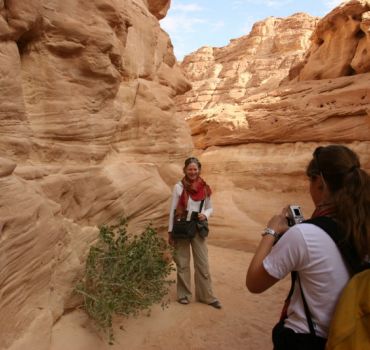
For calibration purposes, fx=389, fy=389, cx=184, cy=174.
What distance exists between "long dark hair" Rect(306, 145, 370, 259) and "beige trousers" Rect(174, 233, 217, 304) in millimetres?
3454

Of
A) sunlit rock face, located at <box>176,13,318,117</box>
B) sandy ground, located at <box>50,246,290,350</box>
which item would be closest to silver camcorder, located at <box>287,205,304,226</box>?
sandy ground, located at <box>50,246,290,350</box>

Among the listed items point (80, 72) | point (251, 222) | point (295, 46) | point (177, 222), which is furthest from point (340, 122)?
point (295, 46)

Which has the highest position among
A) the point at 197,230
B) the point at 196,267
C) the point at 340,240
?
the point at 340,240

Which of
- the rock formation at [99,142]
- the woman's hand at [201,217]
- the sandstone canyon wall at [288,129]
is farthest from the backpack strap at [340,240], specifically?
the sandstone canyon wall at [288,129]

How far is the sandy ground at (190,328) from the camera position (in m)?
4.03

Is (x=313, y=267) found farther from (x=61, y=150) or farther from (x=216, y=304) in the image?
(x=216, y=304)

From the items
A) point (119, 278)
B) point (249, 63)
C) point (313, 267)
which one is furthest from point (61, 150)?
point (249, 63)

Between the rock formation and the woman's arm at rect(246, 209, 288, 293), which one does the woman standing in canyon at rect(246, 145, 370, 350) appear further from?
the rock formation

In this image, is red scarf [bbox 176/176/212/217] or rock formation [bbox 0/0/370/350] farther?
red scarf [bbox 176/176/212/217]

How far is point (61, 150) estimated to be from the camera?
4.55 metres

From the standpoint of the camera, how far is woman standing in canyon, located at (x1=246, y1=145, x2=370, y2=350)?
5.56 feet

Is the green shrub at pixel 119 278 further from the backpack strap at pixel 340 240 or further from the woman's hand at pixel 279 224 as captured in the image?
the backpack strap at pixel 340 240

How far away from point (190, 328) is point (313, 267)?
10.9 feet

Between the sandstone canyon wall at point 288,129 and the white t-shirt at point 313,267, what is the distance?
25.5 feet
